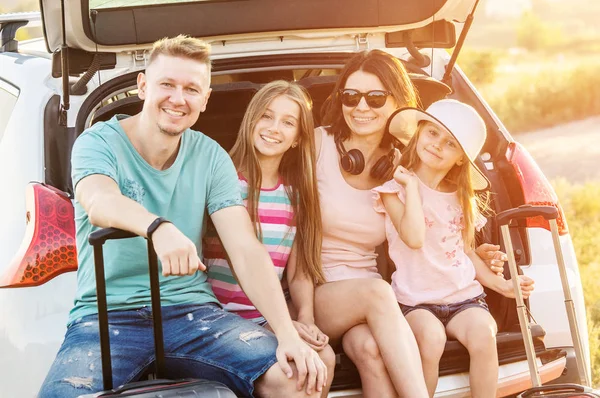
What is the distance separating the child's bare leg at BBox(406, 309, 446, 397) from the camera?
349 cm

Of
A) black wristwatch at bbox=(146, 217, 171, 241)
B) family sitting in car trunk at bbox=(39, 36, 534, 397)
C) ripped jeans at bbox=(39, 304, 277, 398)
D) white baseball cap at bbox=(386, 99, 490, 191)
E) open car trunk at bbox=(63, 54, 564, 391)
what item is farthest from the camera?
white baseball cap at bbox=(386, 99, 490, 191)

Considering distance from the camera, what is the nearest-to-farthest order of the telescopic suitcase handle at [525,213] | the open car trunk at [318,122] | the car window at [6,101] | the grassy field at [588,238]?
1. the telescopic suitcase handle at [525,213]
2. the open car trunk at [318,122]
3. the car window at [6,101]
4. the grassy field at [588,238]

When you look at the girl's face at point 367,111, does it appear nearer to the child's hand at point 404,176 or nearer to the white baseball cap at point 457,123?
the white baseball cap at point 457,123

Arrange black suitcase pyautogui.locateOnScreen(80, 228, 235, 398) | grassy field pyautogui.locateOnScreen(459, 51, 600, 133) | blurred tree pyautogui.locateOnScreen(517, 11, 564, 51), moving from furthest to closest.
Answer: blurred tree pyautogui.locateOnScreen(517, 11, 564, 51), grassy field pyautogui.locateOnScreen(459, 51, 600, 133), black suitcase pyautogui.locateOnScreen(80, 228, 235, 398)

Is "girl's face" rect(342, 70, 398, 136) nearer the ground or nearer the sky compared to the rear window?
nearer the ground

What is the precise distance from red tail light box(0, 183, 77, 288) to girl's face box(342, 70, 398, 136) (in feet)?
3.52

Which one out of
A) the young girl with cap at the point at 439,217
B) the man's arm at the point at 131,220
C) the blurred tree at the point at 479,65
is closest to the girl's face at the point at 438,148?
the young girl with cap at the point at 439,217

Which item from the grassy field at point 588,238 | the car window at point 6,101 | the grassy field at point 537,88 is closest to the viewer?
the car window at point 6,101

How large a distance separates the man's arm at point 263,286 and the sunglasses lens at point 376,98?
716 millimetres

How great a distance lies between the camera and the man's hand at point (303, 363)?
3.12 m

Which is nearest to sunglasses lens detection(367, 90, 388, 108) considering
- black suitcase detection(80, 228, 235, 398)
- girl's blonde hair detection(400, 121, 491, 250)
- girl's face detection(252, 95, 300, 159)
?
girl's blonde hair detection(400, 121, 491, 250)

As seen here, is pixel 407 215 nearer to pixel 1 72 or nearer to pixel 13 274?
pixel 13 274

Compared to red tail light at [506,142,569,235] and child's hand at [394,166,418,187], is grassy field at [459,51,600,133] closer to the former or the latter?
red tail light at [506,142,569,235]

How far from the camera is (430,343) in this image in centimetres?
351
